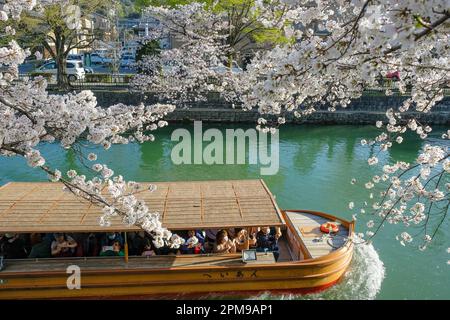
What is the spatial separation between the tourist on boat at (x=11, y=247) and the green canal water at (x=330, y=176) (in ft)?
19.2

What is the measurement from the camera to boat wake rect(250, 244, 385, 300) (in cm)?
931

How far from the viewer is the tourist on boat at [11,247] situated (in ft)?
29.2

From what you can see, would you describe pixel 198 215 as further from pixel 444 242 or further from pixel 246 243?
pixel 444 242

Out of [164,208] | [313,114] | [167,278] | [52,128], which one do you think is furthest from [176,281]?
[313,114]

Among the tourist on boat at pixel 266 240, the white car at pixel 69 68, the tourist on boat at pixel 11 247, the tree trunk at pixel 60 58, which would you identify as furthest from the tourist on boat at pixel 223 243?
the white car at pixel 69 68

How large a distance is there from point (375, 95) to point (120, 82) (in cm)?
1625

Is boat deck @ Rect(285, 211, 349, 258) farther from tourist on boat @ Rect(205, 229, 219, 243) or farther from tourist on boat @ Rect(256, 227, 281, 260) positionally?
tourist on boat @ Rect(205, 229, 219, 243)

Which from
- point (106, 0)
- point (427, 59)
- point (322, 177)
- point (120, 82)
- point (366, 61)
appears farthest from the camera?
point (120, 82)

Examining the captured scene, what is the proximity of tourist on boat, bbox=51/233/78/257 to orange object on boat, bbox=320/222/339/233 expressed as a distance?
17.5 feet

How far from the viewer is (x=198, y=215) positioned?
29.2 feet

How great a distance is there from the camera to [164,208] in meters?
9.13

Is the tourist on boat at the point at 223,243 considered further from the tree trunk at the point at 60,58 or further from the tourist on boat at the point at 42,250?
the tree trunk at the point at 60,58
